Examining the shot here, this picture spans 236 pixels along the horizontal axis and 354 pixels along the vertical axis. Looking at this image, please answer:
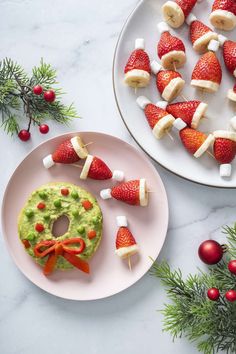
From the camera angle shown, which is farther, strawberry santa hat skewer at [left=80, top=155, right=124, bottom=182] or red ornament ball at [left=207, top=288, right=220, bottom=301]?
strawberry santa hat skewer at [left=80, top=155, right=124, bottom=182]

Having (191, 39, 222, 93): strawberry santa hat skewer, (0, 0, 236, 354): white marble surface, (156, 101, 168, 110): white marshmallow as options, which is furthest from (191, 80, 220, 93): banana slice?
(0, 0, 236, 354): white marble surface

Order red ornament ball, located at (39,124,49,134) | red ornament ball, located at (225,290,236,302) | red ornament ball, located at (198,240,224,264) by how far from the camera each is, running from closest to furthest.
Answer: red ornament ball, located at (225,290,236,302), red ornament ball, located at (198,240,224,264), red ornament ball, located at (39,124,49,134)

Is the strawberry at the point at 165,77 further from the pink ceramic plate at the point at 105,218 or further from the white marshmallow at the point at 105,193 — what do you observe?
the white marshmallow at the point at 105,193

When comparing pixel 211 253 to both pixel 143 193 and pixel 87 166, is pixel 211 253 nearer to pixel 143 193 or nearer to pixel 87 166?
pixel 143 193

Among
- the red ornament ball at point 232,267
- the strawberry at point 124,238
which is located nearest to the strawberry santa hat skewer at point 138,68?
the strawberry at point 124,238

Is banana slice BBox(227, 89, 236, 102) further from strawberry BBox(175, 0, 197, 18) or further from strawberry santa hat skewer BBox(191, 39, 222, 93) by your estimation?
strawberry BBox(175, 0, 197, 18)

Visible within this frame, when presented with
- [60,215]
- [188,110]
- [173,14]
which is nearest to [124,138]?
[188,110]
